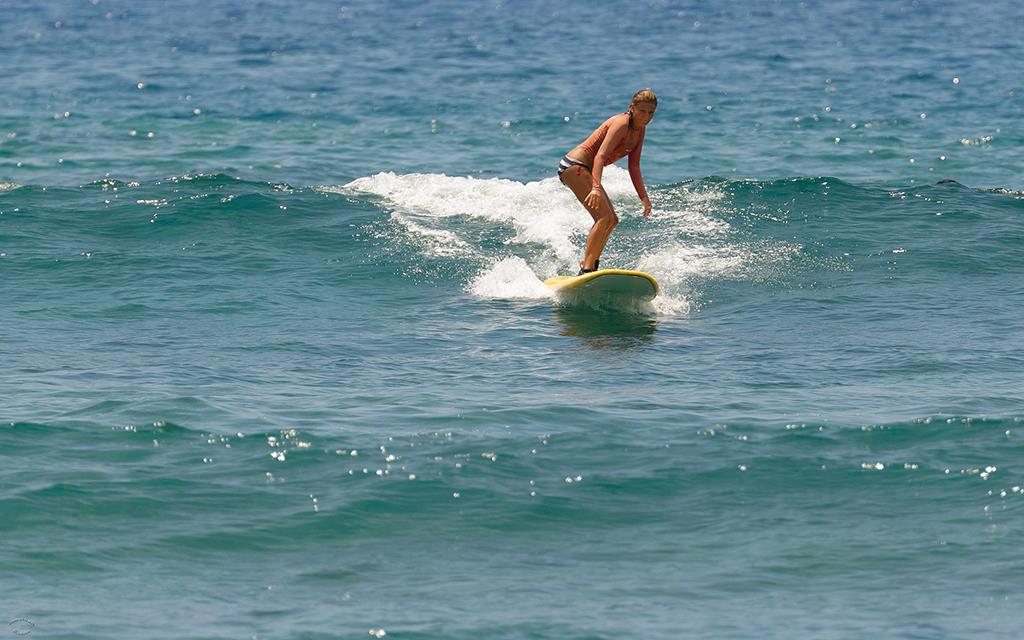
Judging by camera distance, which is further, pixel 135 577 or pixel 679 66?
pixel 679 66

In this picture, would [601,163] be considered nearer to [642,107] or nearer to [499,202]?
[642,107]

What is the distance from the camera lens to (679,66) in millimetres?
37562

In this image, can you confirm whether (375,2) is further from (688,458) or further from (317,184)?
(688,458)

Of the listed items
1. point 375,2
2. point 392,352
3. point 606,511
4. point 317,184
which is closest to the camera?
point 606,511

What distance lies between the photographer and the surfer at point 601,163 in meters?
15.3

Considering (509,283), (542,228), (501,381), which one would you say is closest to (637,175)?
(509,283)

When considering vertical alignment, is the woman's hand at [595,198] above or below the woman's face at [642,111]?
below

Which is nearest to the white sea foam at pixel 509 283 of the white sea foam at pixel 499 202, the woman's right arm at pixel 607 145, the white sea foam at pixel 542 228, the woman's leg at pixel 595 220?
the white sea foam at pixel 542 228

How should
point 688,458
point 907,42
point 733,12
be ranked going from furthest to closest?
point 733,12 → point 907,42 → point 688,458

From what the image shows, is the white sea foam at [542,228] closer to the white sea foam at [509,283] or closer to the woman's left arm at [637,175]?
the white sea foam at [509,283]

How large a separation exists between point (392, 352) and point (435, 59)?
86.0ft

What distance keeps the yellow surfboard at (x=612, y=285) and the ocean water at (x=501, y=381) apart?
214mm

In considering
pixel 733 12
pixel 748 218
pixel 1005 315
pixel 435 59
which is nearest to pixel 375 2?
pixel 733 12

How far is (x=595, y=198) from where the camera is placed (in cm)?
1544
